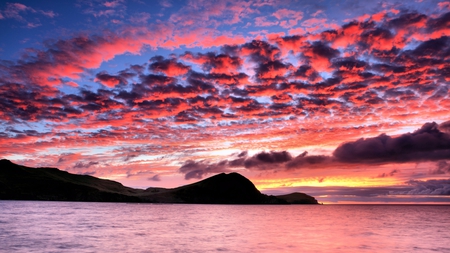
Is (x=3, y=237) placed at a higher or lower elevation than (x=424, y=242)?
higher

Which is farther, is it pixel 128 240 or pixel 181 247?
pixel 128 240

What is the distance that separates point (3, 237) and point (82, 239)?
11.4 m

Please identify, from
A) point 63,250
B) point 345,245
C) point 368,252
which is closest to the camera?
point 63,250

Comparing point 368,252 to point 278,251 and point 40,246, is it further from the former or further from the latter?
point 40,246

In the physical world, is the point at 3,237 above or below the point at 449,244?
above

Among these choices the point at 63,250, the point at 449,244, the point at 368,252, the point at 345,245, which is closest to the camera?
the point at 63,250

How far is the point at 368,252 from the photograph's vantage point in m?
41.7

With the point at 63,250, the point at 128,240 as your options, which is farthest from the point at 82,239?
the point at 63,250

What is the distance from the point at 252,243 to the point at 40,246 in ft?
91.3

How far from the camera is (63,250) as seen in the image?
128 ft

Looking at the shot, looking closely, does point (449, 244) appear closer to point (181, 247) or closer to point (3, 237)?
point (181, 247)

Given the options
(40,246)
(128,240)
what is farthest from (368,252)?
(40,246)

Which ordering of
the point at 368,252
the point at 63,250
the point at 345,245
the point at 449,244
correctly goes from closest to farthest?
the point at 63,250 < the point at 368,252 < the point at 345,245 < the point at 449,244

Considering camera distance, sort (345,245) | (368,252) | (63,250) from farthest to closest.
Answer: (345,245)
(368,252)
(63,250)
